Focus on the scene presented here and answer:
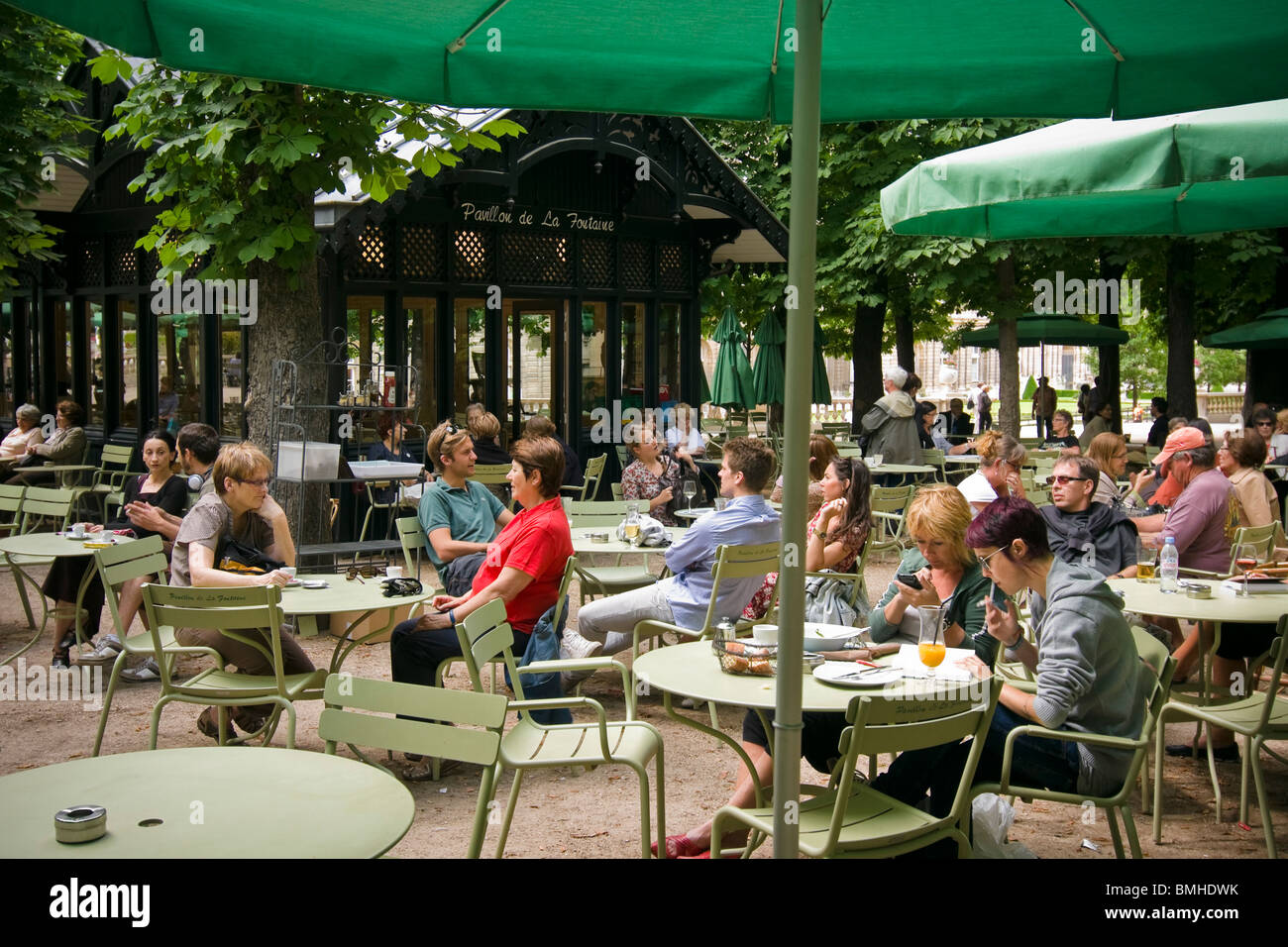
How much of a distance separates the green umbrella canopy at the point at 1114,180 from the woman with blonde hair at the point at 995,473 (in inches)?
64.6

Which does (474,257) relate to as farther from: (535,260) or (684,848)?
(684,848)

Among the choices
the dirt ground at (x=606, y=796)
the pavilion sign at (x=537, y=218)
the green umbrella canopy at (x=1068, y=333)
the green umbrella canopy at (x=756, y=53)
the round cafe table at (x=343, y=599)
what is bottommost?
the dirt ground at (x=606, y=796)

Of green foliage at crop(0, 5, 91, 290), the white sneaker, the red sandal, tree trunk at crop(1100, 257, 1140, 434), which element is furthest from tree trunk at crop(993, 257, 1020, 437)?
the red sandal

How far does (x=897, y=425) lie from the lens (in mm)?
14867

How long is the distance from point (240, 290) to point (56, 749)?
5163mm

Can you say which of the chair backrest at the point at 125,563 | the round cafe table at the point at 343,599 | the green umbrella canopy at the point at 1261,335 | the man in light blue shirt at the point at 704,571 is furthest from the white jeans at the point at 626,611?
the green umbrella canopy at the point at 1261,335

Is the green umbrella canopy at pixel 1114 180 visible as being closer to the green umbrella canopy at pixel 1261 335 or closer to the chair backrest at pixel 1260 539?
the chair backrest at pixel 1260 539

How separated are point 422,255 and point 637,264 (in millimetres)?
3500

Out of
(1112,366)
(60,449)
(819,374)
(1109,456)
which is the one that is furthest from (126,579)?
(1112,366)

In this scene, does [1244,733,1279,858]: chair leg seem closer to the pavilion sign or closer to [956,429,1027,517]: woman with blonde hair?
[956,429,1027,517]: woman with blonde hair

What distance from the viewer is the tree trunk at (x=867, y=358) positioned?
22.4 m

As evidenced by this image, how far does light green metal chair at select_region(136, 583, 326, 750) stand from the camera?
517 centimetres

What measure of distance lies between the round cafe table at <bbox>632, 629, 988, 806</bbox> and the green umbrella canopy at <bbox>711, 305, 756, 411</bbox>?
1598 centimetres
